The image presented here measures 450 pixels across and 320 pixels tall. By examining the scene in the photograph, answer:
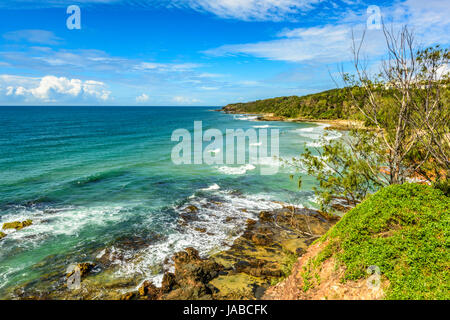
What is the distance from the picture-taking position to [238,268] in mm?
12633

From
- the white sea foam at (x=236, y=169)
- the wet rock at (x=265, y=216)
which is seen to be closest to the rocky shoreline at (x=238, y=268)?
the wet rock at (x=265, y=216)

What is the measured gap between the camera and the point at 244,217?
18.8 metres

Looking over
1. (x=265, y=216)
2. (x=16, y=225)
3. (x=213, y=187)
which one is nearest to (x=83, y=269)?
(x=16, y=225)

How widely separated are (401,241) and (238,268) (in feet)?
24.8

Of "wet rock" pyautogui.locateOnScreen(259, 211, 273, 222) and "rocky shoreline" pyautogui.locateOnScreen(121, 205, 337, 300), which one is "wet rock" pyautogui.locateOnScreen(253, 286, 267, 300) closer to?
"rocky shoreline" pyautogui.locateOnScreen(121, 205, 337, 300)

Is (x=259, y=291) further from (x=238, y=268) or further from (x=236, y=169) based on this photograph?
(x=236, y=169)

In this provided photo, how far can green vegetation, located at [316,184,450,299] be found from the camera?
268 inches

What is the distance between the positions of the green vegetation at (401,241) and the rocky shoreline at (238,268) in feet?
9.67

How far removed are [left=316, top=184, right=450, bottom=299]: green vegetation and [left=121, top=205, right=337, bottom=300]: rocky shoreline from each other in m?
A: 2.95

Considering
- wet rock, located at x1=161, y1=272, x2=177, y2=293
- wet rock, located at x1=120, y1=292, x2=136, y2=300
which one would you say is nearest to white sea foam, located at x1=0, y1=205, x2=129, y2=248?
wet rock, located at x1=120, y1=292, x2=136, y2=300

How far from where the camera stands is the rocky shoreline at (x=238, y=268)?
429 inches

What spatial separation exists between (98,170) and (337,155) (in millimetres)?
29364
